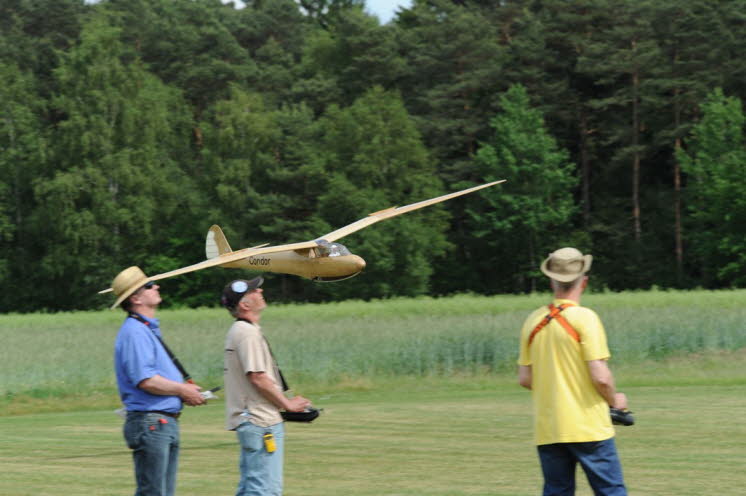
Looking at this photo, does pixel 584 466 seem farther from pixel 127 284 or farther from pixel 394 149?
pixel 394 149

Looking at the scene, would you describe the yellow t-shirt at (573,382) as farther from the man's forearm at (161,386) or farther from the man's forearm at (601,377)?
the man's forearm at (161,386)

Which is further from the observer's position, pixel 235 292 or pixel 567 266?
pixel 235 292

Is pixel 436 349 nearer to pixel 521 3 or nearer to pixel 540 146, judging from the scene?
pixel 540 146

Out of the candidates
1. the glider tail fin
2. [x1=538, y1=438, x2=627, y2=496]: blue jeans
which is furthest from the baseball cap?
the glider tail fin

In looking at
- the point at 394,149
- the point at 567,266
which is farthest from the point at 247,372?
the point at 394,149

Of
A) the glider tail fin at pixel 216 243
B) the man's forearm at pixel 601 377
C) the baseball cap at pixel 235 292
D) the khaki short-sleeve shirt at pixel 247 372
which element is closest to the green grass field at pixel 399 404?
the glider tail fin at pixel 216 243

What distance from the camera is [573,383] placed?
662cm

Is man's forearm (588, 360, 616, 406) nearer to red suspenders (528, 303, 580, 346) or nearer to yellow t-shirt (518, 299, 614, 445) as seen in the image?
yellow t-shirt (518, 299, 614, 445)

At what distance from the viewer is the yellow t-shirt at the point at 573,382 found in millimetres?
6562

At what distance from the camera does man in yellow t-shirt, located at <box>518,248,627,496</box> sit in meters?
6.57

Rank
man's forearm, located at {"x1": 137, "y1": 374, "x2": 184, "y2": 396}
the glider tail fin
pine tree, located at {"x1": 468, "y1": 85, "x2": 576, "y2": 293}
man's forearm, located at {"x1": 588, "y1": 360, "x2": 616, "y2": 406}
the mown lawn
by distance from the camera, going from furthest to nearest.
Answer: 1. pine tree, located at {"x1": 468, "y1": 85, "x2": 576, "y2": 293}
2. the glider tail fin
3. the mown lawn
4. man's forearm, located at {"x1": 137, "y1": 374, "x2": 184, "y2": 396}
5. man's forearm, located at {"x1": 588, "y1": 360, "x2": 616, "y2": 406}

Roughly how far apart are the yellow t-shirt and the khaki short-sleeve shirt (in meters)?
1.81

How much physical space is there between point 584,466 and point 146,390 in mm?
2672

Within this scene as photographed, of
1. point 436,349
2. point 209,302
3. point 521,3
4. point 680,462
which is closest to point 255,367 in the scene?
point 680,462
